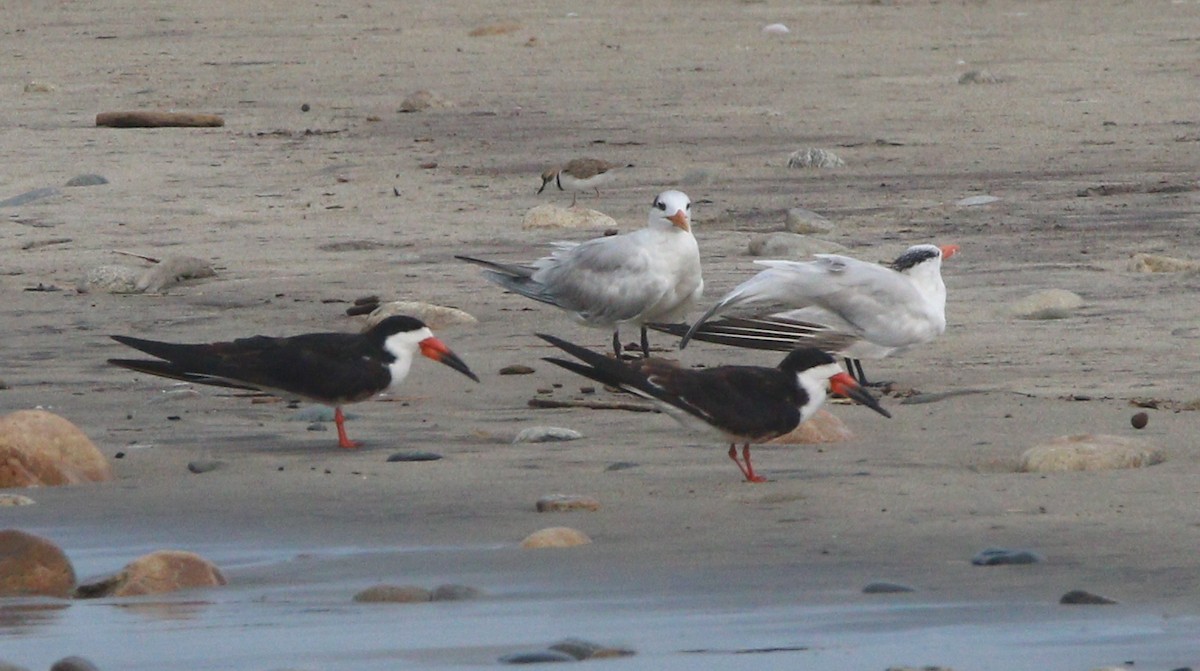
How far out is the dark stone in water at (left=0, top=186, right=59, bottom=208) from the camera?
12750 millimetres

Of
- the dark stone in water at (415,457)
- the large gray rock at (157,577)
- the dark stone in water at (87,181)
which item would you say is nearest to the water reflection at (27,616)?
the large gray rock at (157,577)

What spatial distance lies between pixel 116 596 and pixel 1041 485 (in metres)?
2.47

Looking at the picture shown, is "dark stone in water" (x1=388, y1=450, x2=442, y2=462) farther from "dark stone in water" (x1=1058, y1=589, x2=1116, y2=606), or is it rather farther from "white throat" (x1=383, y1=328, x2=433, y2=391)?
"dark stone in water" (x1=1058, y1=589, x2=1116, y2=606)

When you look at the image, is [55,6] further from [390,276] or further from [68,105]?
[390,276]

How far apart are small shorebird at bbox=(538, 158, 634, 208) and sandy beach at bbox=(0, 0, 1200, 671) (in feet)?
0.48

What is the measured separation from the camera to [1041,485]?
6238mm

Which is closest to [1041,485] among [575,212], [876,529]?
[876,529]

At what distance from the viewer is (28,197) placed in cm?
Result: 1284

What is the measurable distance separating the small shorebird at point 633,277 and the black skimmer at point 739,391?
217 centimetres

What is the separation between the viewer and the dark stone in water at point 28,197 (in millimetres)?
12750

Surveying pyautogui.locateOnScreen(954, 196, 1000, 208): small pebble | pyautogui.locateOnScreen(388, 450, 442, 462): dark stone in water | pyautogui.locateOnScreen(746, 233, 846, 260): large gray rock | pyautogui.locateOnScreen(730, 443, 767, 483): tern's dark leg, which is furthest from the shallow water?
pyautogui.locateOnScreen(954, 196, 1000, 208): small pebble

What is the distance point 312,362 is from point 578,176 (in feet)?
16.8

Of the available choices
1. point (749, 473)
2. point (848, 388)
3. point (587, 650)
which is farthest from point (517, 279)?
point (587, 650)

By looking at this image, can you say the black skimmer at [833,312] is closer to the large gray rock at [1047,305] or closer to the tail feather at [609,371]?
the large gray rock at [1047,305]
